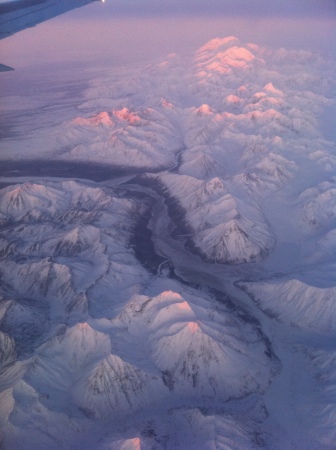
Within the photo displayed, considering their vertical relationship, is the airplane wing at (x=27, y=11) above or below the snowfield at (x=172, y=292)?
above

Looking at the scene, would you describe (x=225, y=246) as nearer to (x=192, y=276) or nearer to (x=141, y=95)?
(x=192, y=276)

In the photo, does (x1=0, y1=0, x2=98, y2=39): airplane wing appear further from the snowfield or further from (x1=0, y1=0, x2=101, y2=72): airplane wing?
the snowfield

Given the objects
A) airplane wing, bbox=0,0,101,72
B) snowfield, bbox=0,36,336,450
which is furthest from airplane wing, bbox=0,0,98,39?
snowfield, bbox=0,36,336,450

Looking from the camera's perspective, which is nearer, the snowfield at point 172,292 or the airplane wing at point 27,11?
the snowfield at point 172,292

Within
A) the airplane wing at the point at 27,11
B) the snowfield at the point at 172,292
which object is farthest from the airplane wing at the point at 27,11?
the snowfield at the point at 172,292

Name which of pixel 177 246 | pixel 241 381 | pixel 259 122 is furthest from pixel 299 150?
pixel 241 381

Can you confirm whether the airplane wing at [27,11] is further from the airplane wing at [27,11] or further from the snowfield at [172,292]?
the snowfield at [172,292]
